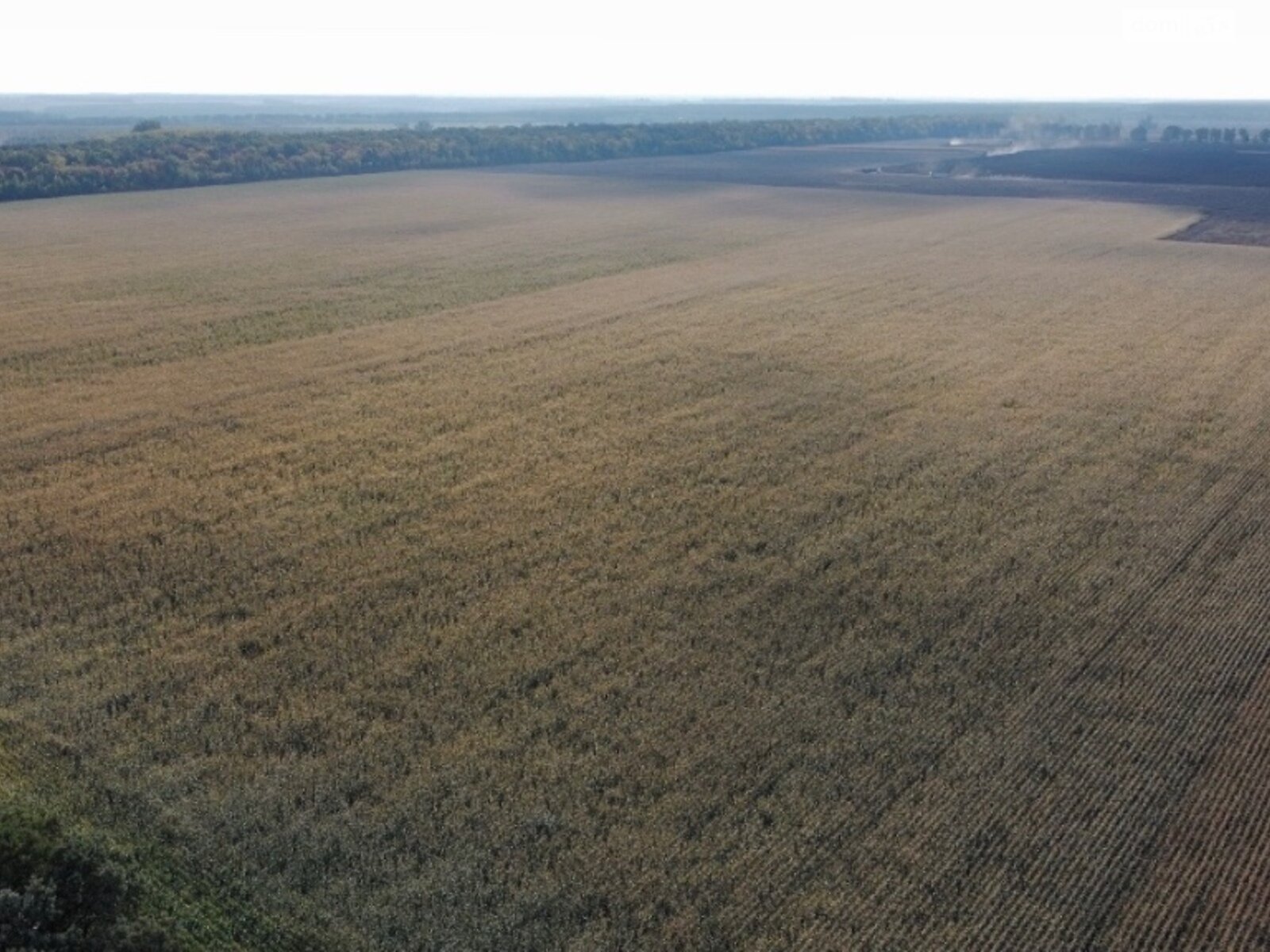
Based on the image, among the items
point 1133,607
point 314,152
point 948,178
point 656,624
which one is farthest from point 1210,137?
point 656,624

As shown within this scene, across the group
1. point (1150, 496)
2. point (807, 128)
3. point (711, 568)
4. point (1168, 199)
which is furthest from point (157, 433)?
point (807, 128)

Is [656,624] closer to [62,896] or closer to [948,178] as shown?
[62,896]

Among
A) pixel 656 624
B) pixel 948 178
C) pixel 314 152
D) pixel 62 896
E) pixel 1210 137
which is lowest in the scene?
pixel 656 624

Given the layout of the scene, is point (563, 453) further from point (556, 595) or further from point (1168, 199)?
point (1168, 199)

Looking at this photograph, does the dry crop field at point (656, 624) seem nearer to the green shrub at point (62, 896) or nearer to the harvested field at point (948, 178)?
the green shrub at point (62, 896)

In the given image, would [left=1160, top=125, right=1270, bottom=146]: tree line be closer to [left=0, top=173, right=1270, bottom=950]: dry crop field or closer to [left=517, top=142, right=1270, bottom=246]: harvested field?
[left=517, top=142, right=1270, bottom=246]: harvested field

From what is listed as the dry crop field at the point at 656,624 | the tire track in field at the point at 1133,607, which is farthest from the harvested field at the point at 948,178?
the tire track in field at the point at 1133,607

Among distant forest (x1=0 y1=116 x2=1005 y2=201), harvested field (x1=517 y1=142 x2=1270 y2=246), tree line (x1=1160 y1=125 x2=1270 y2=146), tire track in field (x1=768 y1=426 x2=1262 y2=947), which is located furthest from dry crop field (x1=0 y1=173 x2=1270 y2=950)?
tree line (x1=1160 y1=125 x2=1270 y2=146)
